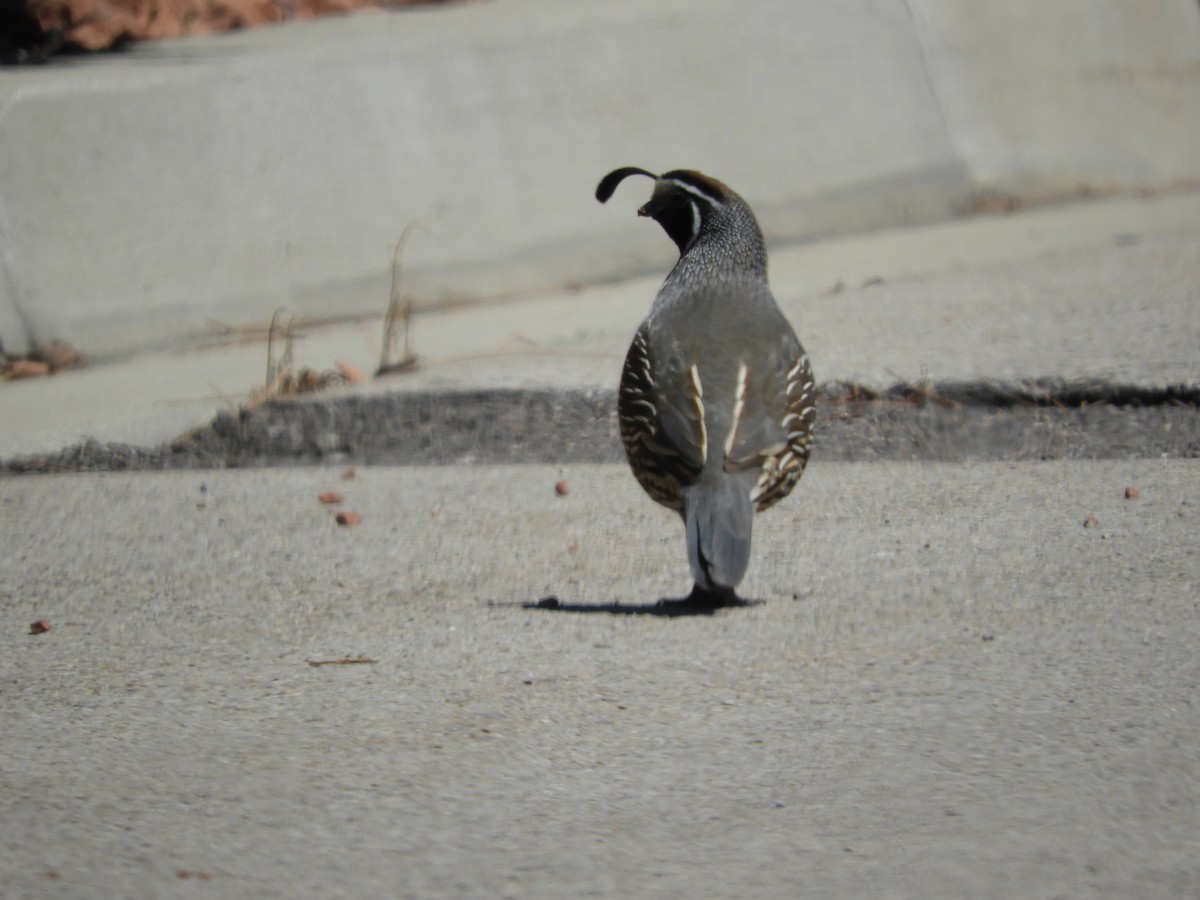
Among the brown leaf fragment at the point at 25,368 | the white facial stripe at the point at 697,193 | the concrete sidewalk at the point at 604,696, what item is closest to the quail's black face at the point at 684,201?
the white facial stripe at the point at 697,193

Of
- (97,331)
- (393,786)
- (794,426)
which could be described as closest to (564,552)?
(794,426)

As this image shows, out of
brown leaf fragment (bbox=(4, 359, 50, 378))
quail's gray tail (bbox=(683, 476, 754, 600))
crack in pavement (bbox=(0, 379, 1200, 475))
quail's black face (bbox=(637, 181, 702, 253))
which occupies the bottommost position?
brown leaf fragment (bbox=(4, 359, 50, 378))

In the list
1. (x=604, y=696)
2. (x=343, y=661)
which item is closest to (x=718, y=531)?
(x=604, y=696)

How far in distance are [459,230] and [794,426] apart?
3889 millimetres

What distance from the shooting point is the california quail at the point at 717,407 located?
415 centimetres

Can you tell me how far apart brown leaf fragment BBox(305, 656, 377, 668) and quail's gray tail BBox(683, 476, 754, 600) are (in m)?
0.81

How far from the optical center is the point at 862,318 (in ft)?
23.2

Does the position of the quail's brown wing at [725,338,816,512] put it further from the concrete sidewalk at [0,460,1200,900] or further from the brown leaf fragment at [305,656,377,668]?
the brown leaf fragment at [305,656,377,668]

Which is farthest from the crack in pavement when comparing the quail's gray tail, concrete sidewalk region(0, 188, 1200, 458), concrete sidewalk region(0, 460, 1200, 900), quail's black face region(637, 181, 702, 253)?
the quail's gray tail

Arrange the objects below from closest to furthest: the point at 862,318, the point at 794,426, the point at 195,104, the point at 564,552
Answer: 1. the point at 794,426
2. the point at 564,552
3. the point at 862,318
4. the point at 195,104

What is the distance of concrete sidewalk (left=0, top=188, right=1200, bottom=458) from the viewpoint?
20.9 feet

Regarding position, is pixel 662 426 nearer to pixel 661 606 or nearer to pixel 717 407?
pixel 717 407

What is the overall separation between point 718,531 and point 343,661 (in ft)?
3.11

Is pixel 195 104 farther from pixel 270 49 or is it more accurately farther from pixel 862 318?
pixel 862 318
